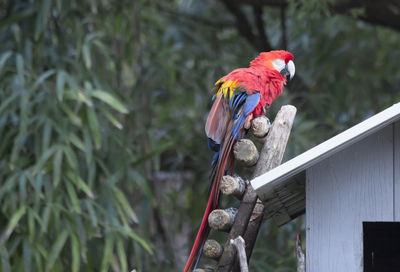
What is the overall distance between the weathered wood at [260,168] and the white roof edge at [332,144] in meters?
0.17

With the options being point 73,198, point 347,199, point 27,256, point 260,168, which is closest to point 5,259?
point 27,256

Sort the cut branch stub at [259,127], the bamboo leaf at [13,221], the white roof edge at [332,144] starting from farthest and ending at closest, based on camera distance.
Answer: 1. the bamboo leaf at [13,221]
2. the cut branch stub at [259,127]
3. the white roof edge at [332,144]

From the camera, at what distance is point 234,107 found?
59.6 inches

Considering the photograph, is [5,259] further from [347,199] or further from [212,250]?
[347,199]

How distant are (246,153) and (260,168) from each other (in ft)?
0.16

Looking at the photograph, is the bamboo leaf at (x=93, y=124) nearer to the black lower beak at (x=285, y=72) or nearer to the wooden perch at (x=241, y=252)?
the black lower beak at (x=285, y=72)

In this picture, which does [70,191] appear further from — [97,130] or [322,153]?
[322,153]

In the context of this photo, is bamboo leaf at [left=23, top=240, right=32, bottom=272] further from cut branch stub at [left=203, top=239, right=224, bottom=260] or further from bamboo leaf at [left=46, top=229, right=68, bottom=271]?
cut branch stub at [left=203, top=239, right=224, bottom=260]

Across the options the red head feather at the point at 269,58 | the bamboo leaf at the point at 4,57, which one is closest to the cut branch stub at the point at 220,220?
the red head feather at the point at 269,58

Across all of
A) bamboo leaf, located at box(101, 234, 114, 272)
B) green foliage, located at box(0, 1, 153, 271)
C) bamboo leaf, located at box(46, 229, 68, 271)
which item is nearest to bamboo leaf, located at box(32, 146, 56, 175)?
green foliage, located at box(0, 1, 153, 271)

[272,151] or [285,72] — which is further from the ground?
[285,72]

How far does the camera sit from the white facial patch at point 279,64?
1.68 m

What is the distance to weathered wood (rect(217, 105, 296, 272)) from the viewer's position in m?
1.33

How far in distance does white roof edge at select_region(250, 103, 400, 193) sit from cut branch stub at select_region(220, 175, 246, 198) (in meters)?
0.16
